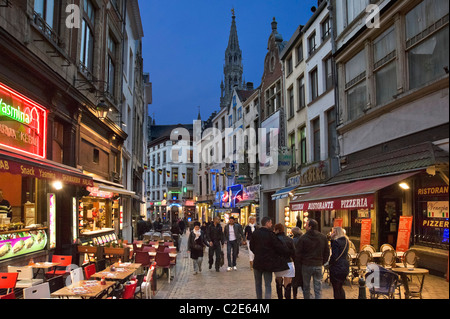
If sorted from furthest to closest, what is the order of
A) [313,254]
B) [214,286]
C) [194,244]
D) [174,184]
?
1. [174,184]
2. [194,244]
3. [214,286]
4. [313,254]

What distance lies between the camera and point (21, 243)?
31.8ft

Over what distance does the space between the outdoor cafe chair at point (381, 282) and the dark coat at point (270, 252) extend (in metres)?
1.57

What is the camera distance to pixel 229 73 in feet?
357

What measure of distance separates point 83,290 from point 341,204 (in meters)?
6.34

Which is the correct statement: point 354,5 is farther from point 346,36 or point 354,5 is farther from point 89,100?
point 89,100

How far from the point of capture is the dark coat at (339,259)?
7.38 metres

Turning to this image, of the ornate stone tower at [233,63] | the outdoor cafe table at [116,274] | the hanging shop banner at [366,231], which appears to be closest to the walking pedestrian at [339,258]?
the outdoor cafe table at [116,274]

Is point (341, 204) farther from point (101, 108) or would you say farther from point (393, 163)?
point (101, 108)

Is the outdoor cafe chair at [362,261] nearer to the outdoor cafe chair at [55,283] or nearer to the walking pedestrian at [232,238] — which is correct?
the walking pedestrian at [232,238]

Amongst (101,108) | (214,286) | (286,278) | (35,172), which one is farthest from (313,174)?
(35,172)

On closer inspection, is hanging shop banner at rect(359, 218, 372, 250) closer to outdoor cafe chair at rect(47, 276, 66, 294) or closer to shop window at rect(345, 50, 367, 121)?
shop window at rect(345, 50, 367, 121)

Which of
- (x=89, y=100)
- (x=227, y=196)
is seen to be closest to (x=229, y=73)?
(x=227, y=196)

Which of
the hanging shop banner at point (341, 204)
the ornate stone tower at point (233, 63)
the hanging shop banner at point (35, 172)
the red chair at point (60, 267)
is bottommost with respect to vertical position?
the red chair at point (60, 267)

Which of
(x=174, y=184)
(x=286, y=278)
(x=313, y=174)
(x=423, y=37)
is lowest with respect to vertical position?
(x=286, y=278)
